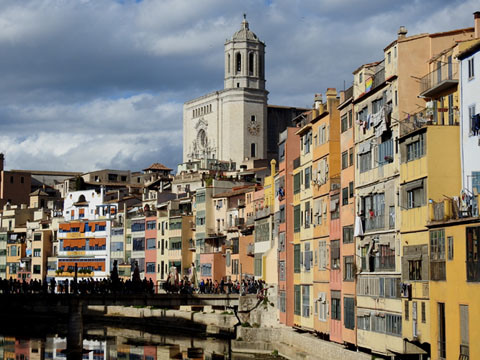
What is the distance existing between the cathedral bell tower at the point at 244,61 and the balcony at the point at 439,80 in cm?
13712

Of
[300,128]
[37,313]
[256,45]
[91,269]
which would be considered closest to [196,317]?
[300,128]

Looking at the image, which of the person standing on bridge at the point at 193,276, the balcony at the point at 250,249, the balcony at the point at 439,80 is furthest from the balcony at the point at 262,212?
the balcony at the point at 439,80

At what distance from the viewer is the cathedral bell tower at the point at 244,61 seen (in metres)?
178

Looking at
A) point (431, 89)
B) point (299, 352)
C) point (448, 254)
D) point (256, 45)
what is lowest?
point (299, 352)

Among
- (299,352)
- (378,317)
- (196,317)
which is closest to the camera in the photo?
(378,317)

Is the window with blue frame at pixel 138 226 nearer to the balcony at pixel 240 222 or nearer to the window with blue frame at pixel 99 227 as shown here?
the window with blue frame at pixel 99 227

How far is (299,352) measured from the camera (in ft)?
176

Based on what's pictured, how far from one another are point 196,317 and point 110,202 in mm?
48014

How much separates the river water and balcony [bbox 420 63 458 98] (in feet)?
74.2

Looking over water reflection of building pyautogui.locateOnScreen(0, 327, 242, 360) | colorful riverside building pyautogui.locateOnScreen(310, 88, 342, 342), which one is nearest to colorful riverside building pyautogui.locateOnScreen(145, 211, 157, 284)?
water reflection of building pyautogui.locateOnScreen(0, 327, 242, 360)

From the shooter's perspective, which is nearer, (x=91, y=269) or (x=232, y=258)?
(x=232, y=258)

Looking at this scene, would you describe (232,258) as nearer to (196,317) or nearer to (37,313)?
(196,317)

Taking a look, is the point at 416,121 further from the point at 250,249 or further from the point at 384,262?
the point at 250,249

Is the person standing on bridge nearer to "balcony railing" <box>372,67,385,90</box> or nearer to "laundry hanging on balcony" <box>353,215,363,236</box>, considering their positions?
"laundry hanging on balcony" <box>353,215,363,236</box>
